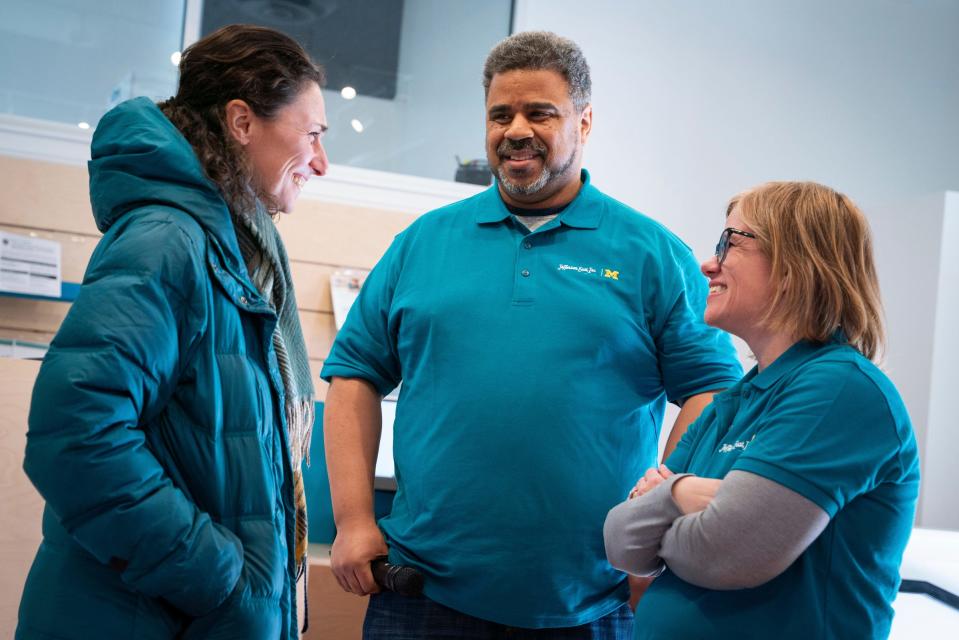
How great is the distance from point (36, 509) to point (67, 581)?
51.4 inches

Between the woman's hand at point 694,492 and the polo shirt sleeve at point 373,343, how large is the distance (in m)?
0.69

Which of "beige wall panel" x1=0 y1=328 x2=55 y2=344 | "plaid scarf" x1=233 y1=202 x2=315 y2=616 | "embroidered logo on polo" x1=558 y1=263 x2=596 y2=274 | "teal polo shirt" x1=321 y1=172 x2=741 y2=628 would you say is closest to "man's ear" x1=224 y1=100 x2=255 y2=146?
"plaid scarf" x1=233 y1=202 x2=315 y2=616

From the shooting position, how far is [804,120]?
426 cm

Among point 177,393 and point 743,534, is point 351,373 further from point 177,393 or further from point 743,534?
point 743,534

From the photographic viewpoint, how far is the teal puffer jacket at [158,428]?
1.04 meters

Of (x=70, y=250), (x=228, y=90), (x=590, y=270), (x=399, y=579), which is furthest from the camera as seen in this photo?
(x=70, y=250)

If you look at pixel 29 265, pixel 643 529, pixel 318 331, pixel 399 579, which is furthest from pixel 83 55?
pixel 643 529

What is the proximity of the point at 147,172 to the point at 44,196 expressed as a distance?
7.24 ft

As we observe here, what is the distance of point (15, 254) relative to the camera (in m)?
2.96

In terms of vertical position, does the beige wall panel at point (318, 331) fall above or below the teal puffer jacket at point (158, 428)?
below

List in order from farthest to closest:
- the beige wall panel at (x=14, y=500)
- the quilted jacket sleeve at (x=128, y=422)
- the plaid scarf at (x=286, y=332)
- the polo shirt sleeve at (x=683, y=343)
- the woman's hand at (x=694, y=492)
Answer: the beige wall panel at (x=14, y=500) → the polo shirt sleeve at (x=683, y=343) → the plaid scarf at (x=286, y=332) → the woman's hand at (x=694, y=492) → the quilted jacket sleeve at (x=128, y=422)

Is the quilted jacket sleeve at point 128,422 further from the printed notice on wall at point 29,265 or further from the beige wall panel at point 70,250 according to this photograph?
the beige wall panel at point 70,250

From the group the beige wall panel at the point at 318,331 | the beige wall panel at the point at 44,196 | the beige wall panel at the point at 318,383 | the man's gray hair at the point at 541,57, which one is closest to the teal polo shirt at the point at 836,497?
the man's gray hair at the point at 541,57

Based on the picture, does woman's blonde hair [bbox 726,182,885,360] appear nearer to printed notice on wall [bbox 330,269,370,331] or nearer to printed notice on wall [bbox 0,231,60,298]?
printed notice on wall [bbox 330,269,370,331]
